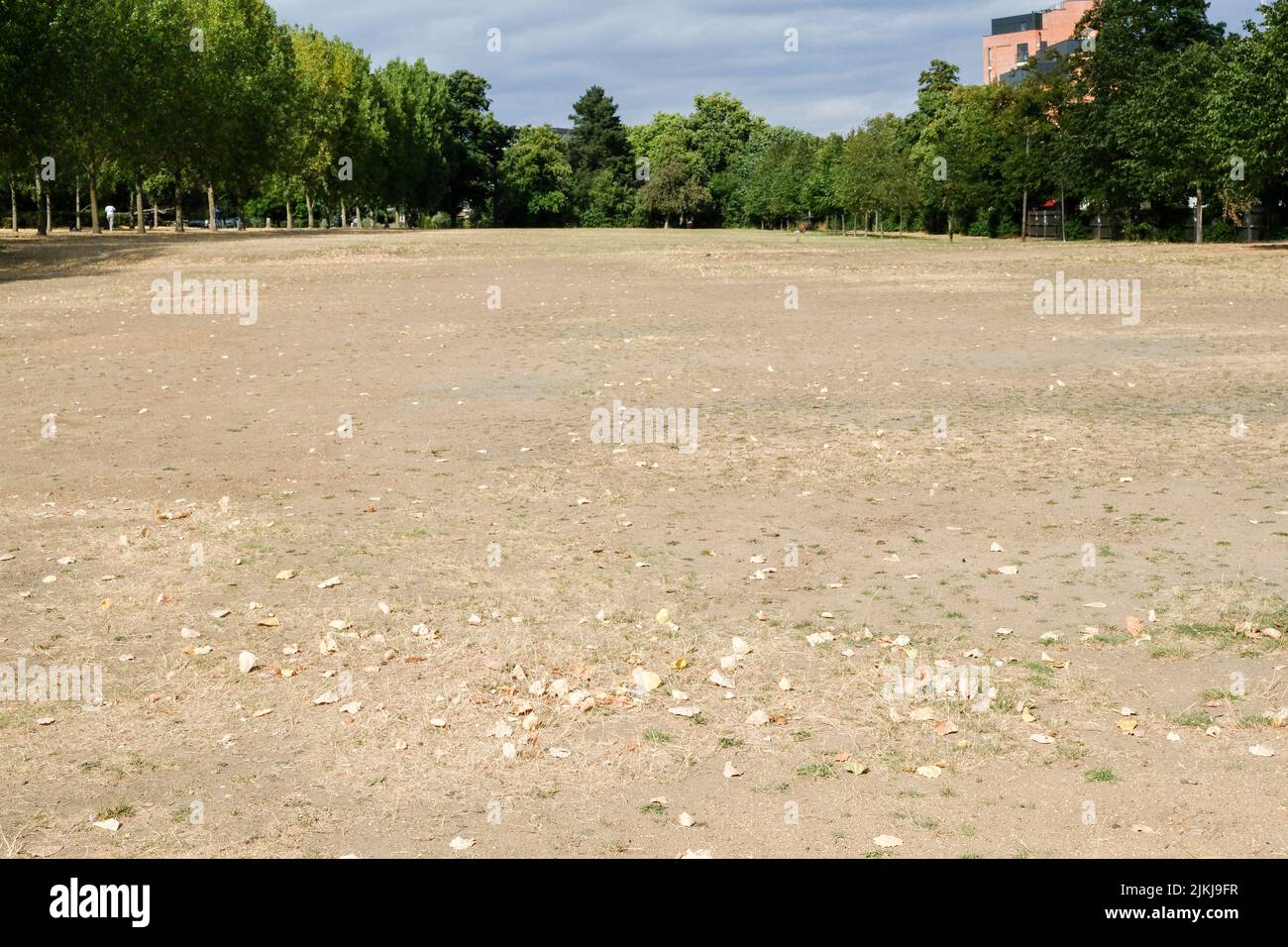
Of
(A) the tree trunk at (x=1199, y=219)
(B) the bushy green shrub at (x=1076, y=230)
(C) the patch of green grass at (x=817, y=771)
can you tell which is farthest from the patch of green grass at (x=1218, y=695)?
(B) the bushy green shrub at (x=1076, y=230)

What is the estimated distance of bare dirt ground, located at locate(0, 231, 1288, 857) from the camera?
557cm

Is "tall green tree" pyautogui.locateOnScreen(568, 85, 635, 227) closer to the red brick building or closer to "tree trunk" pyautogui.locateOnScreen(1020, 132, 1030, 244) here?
the red brick building

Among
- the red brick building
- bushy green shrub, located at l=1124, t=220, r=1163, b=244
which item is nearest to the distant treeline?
bushy green shrub, located at l=1124, t=220, r=1163, b=244

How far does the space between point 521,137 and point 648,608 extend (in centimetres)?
13431

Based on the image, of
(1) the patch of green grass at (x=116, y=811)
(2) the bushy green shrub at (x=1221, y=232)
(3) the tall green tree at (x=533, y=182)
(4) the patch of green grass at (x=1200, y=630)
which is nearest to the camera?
(1) the patch of green grass at (x=116, y=811)

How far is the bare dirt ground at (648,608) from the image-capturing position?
557cm

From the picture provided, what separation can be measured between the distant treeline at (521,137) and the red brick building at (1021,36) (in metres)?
42.3

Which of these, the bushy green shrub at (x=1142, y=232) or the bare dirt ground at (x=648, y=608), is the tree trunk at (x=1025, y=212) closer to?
the bushy green shrub at (x=1142, y=232)

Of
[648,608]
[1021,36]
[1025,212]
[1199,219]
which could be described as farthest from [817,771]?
[1021,36]

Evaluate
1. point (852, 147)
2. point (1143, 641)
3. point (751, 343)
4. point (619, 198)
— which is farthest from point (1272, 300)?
point (619, 198)

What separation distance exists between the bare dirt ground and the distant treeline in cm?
3411

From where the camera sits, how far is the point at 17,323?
25734mm

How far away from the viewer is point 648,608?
323 inches

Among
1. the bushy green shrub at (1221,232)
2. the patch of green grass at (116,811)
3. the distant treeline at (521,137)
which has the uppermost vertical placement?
the distant treeline at (521,137)
